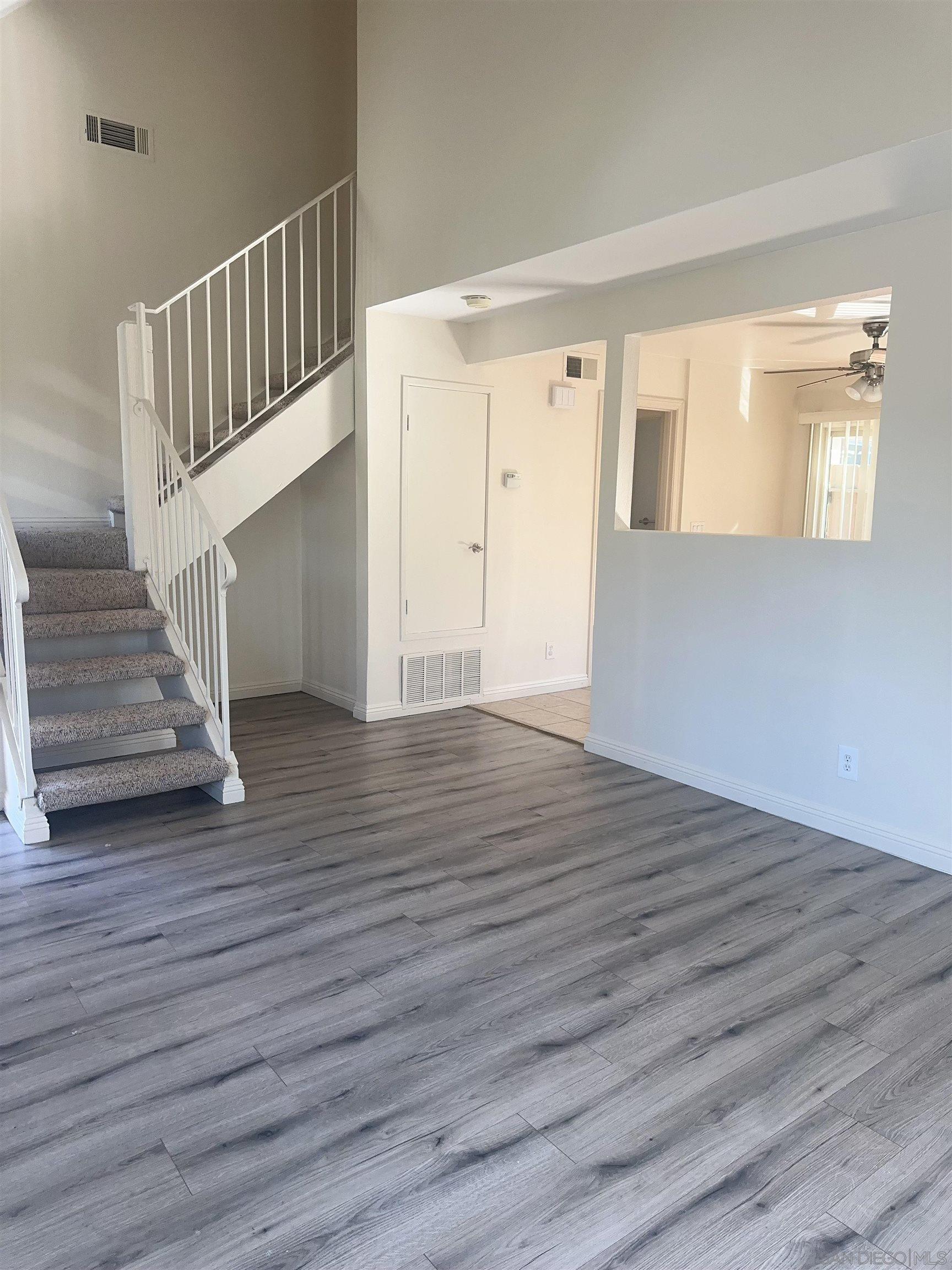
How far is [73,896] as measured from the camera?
10.9 ft

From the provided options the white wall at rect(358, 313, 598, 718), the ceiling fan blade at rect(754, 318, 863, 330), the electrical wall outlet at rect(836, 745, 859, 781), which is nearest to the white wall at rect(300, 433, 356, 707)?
the white wall at rect(358, 313, 598, 718)

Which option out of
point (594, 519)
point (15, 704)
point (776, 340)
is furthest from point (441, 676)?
point (776, 340)

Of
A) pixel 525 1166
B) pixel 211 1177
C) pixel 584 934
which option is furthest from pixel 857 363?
pixel 211 1177

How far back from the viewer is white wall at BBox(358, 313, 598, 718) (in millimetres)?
5664

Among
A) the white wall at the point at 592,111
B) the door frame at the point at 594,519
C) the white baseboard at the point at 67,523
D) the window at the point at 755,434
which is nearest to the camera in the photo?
the white wall at the point at 592,111

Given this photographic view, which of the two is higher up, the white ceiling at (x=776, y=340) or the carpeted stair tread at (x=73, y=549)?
the white ceiling at (x=776, y=340)

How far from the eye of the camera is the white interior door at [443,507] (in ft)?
19.1

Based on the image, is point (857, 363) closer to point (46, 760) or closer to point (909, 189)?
point (909, 189)

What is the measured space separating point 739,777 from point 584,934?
169 cm

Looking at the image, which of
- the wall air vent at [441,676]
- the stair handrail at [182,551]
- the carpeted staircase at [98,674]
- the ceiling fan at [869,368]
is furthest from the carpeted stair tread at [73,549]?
the ceiling fan at [869,368]

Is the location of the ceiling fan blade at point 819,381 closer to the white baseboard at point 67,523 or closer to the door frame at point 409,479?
the door frame at point 409,479

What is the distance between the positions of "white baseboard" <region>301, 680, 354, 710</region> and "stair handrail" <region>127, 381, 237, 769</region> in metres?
1.31

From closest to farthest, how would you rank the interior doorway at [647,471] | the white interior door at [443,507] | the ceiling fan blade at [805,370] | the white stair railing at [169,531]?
the white stair railing at [169,531], the white interior door at [443,507], the ceiling fan blade at [805,370], the interior doorway at [647,471]

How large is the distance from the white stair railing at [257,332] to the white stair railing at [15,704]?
1.74m
